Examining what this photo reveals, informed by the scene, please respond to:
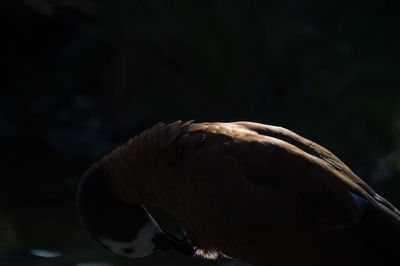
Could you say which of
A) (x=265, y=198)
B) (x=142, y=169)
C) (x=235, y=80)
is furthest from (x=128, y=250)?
(x=235, y=80)

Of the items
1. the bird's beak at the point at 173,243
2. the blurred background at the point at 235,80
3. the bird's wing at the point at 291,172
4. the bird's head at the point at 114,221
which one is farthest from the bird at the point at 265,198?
the blurred background at the point at 235,80

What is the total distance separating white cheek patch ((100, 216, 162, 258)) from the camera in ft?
10.8

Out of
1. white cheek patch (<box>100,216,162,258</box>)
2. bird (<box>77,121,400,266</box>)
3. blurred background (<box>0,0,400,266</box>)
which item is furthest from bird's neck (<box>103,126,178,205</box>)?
blurred background (<box>0,0,400,266</box>)

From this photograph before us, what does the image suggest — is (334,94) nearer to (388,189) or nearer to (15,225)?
(388,189)

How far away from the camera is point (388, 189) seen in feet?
18.0

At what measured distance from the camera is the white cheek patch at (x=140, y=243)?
329 cm

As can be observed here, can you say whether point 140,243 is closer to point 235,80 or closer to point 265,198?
point 265,198

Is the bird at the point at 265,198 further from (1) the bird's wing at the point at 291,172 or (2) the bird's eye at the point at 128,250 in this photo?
(2) the bird's eye at the point at 128,250

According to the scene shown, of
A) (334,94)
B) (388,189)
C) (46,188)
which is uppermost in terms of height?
(334,94)

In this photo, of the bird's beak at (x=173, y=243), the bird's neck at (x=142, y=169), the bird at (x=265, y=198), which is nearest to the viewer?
the bird at (x=265, y=198)

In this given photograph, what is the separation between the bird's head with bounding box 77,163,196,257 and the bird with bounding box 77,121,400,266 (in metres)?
0.33

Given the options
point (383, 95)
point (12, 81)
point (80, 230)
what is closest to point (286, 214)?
point (80, 230)

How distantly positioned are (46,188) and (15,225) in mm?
1095

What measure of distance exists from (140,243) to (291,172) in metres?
1.06
